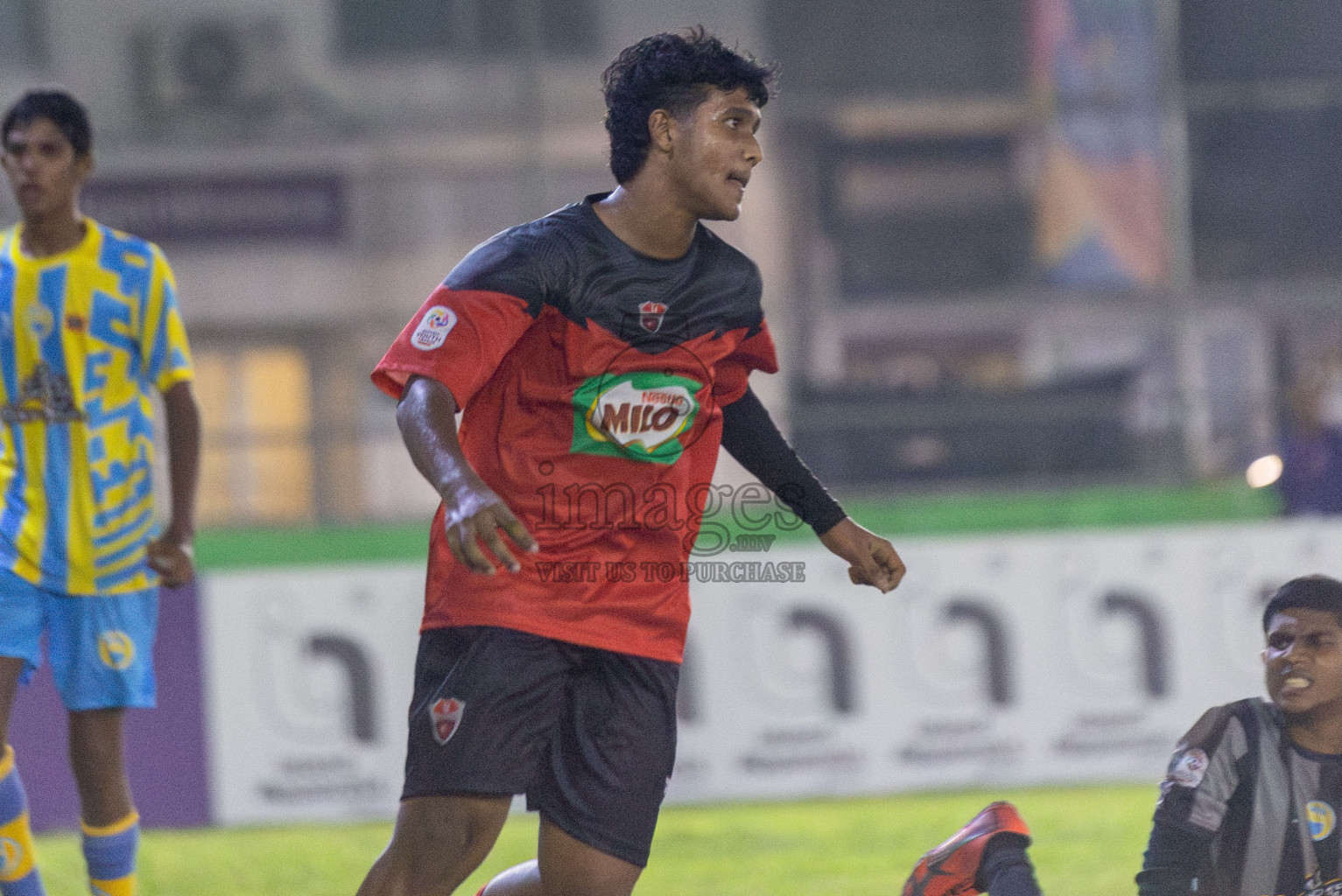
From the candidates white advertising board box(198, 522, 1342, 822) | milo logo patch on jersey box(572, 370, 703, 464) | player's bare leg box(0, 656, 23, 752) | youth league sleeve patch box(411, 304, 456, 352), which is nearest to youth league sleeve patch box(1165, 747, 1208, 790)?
milo logo patch on jersey box(572, 370, 703, 464)

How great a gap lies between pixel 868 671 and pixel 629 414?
12.9ft

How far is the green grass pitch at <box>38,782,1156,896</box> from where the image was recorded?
202 inches

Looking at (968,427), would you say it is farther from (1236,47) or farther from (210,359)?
(210,359)

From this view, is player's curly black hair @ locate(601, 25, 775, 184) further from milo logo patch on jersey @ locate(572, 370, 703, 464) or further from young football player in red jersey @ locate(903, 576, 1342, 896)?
young football player in red jersey @ locate(903, 576, 1342, 896)

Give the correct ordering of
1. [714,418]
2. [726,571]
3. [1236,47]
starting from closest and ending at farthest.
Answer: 1. [714,418]
2. [726,571]
3. [1236,47]

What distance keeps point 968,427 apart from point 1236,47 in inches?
152

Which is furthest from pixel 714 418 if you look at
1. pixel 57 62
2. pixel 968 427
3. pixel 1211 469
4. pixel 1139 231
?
pixel 57 62

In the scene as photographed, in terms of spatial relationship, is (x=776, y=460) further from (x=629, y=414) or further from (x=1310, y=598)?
(x=1310, y=598)

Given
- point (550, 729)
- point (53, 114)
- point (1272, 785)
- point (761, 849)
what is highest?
point (53, 114)

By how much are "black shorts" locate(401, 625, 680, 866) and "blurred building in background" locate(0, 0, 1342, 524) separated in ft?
22.1

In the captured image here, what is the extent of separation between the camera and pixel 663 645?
2.99m

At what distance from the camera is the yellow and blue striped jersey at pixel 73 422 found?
12.6 ft

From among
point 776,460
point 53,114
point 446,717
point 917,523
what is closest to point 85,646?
point 53,114

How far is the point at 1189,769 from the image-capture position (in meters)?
3.26
